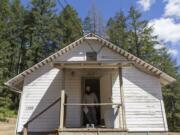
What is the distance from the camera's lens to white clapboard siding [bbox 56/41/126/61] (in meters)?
15.5

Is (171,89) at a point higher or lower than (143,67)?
higher

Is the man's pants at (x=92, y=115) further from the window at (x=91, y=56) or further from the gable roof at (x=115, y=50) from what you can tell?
the gable roof at (x=115, y=50)

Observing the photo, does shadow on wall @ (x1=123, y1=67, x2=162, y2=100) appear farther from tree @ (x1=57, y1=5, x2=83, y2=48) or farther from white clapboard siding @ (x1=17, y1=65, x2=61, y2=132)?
tree @ (x1=57, y1=5, x2=83, y2=48)

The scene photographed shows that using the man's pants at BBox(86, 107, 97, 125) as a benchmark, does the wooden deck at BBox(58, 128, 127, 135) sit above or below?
below

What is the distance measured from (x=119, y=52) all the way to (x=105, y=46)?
904 mm

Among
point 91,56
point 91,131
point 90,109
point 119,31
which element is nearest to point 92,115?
point 90,109

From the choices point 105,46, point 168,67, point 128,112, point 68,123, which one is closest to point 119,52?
point 105,46

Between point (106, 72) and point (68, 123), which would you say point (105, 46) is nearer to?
point (106, 72)

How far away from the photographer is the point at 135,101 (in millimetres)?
14359

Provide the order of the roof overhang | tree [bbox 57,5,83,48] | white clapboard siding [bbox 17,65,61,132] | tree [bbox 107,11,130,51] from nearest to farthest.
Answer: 1. the roof overhang
2. white clapboard siding [bbox 17,65,61,132]
3. tree [bbox 107,11,130,51]
4. tree [bbox 57,5,83,48]

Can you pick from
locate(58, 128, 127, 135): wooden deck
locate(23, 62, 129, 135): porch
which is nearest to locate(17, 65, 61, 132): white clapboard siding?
locate(23, 62, 129, 135): porch

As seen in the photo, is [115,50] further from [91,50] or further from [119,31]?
[119,31]

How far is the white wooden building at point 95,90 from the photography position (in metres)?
13.7

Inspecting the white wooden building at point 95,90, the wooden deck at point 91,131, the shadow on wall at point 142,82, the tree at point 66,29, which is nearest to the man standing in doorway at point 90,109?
the white wooden building at point 95,90
